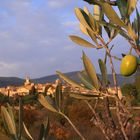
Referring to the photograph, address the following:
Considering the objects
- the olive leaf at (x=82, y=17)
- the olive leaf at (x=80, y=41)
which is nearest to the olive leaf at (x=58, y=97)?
the olive leaf at (x=80, y=41)

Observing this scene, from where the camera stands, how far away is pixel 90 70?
6.75ft

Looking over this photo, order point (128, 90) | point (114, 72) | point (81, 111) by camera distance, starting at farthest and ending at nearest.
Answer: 1. point (128, 90)
2. point (81, 111)
3. point (114, 72)

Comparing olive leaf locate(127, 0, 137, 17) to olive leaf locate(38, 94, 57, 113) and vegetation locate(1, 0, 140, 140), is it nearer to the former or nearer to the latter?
vegetation locate(1, 0, 140, 140)

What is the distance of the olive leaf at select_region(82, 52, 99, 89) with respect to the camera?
203cm

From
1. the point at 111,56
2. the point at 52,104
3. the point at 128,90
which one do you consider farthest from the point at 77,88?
the point at 128,90

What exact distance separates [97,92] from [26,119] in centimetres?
1694

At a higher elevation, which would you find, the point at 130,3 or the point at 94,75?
the point at 130,3

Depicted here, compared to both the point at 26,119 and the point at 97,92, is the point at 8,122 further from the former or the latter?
the point at 26,119

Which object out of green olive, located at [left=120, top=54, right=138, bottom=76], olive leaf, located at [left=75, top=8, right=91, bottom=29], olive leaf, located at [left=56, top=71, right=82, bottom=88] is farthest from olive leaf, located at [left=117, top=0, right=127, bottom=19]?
olive leaf, located at [left=56, top=71, right=82, bottom=88]

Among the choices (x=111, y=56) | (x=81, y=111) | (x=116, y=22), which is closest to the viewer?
(x=116, y=22)

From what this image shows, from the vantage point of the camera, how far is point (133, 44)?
1.65 metres

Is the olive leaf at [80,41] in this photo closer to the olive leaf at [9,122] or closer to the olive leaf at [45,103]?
the olive leaf at [45,103]

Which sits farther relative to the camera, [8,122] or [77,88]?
[8,122]

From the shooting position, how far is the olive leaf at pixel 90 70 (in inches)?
79.8
